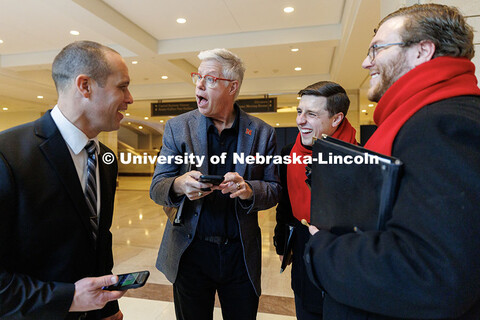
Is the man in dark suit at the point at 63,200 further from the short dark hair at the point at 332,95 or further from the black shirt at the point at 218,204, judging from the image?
the short dark hair at the point at 332,95

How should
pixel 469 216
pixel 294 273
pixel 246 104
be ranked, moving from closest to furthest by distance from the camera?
pixel 469 216 < pixel 294 273 < pixel 246 104

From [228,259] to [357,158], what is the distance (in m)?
1.04

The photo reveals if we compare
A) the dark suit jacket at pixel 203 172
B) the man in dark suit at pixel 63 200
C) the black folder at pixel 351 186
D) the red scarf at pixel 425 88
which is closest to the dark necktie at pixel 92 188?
the man in dark suit at pixel 63 200

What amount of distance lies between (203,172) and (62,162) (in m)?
0.68

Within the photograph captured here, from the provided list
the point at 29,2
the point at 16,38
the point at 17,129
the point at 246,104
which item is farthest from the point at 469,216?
the point at 246,104

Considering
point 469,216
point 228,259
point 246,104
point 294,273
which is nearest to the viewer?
point 469,216

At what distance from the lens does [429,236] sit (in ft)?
2.01

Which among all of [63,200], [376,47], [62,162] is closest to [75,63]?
[62,162]

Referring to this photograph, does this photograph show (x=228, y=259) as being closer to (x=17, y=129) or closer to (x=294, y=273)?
(x=294, y=273)

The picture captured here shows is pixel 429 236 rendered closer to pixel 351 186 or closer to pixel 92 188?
pixel 351 186

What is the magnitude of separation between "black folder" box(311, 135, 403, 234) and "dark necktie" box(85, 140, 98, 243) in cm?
87

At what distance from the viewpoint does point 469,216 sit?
0.61 meters

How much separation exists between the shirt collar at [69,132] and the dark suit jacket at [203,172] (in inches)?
18.5

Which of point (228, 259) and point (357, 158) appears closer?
point (357, 158)
